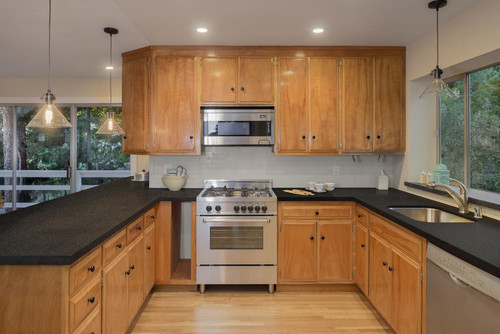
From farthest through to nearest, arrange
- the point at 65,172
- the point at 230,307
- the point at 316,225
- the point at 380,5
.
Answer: the point at 65,172 < the point at 316,225 < the point at 230,307 < the point at 380,5

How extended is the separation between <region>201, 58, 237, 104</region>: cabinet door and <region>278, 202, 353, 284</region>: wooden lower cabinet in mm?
1267

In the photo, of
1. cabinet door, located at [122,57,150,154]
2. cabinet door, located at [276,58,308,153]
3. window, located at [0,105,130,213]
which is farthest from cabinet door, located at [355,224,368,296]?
window, located at [0,105,130,213]

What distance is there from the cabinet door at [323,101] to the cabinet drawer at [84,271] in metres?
2.31

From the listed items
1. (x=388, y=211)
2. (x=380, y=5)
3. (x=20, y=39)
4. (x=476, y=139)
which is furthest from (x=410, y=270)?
(x=20, y=39)

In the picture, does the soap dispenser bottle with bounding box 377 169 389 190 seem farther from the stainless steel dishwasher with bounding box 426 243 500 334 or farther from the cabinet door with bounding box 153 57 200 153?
the cabinet door with bounding box 153 57 200 153

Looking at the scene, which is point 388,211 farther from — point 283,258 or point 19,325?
point 19,325

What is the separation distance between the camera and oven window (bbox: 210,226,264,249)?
3070 mm

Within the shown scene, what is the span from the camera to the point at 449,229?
6.31 feet

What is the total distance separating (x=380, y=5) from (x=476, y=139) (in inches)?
53.5

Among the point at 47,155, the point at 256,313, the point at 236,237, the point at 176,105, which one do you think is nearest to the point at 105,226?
the point at 236,237

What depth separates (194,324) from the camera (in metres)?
2.59

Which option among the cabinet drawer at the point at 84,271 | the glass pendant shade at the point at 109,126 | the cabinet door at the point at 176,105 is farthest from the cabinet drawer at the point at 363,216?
the glass pendant shade at the point at 109,126

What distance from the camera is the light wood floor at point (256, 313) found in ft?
8.28

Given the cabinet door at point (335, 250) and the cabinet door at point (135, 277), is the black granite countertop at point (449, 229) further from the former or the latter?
the cabinet door at point (135, 277)
